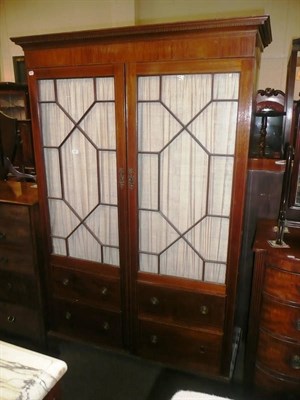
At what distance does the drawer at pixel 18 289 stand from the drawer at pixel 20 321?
52mm

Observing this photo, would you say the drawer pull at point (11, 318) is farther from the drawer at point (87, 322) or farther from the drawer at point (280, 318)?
the drawer at point (280, 318)

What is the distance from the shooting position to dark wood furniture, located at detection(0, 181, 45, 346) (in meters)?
1.70

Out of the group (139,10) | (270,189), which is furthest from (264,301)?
(139,10)

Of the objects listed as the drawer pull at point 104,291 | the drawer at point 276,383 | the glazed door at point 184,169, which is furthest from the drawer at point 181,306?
the drawer at point 276,383

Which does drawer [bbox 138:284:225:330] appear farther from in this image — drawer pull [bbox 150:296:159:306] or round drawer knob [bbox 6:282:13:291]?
round drawer knob [bbox 6:282:13:291]

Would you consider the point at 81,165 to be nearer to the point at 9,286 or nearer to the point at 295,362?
the point at 9,286

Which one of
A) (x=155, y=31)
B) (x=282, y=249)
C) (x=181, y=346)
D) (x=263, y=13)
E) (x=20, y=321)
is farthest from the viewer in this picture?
(x=263, y=13)

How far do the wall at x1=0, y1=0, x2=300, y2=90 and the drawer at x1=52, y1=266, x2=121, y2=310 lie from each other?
2474mm

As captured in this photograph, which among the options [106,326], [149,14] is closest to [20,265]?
[106,326]

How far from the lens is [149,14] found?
10.1 ft

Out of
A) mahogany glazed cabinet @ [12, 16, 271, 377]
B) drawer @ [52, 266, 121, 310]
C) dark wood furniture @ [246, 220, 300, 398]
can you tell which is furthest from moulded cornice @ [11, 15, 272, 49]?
drawer @ [52, 266, 121, 310]

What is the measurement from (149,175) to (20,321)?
4.30 feet

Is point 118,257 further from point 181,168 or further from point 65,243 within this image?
point 181,168

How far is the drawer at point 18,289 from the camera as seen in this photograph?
1.83m
